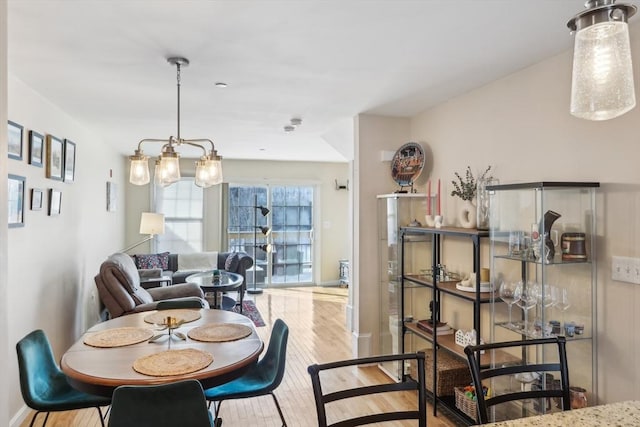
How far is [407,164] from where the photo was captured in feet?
12.6

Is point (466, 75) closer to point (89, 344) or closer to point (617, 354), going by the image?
point (617, 354)

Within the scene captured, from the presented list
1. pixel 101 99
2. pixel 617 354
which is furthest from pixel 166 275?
pixel 617 354

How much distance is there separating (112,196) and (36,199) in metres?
2.82

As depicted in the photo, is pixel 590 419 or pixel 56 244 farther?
pixel 56 244

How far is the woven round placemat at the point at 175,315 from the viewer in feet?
9.03

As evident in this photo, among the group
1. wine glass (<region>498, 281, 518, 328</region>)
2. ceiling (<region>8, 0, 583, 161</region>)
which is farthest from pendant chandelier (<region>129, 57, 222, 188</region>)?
wine glass (<region>498, 281, 518, 328</region>)

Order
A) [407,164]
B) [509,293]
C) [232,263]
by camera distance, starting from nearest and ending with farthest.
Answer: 1. [509,293]
2. [407,164]
3. [232,263]

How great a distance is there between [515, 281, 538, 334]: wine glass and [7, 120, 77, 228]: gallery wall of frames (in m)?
3.25

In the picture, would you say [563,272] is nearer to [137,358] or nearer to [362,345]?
[362,345]

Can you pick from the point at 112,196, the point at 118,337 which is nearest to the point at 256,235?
the point at 112,196

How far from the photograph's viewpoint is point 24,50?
2357 millimetres

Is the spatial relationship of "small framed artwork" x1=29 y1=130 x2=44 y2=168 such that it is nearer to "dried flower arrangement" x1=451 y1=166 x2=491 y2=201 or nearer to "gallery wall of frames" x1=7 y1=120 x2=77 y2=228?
"gallery wall of frames" x1=7 y1=120 x2=77 y2=228

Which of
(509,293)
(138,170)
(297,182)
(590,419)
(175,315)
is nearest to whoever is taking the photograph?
(590,419)

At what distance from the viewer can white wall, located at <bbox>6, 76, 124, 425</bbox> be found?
2836 mm
